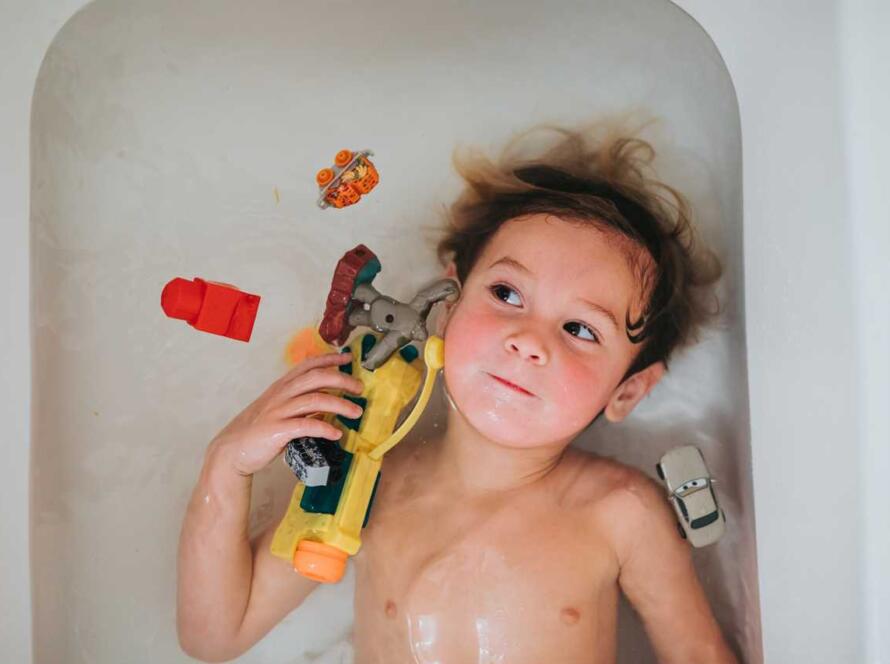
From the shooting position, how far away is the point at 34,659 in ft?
3.05

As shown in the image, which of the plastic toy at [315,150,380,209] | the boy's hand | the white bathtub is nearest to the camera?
the white bathtub

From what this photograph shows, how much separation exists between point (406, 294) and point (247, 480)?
0.33 meters

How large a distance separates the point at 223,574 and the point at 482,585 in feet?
0.92

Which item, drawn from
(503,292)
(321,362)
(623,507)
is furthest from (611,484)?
(321,362)

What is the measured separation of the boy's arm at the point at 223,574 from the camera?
2.95 feet

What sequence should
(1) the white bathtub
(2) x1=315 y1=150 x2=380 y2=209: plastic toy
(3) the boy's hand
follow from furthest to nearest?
1. (2) x1=315 y1=150 x2=380 y2=209: plastic toy
2. (3) the boy's hand
3. (1) the white bathtub

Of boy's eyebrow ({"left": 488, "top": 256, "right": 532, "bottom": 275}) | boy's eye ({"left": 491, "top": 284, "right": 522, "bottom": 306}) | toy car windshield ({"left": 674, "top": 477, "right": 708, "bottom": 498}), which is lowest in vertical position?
toy car windshield ({"left": 674, "top": 477, "right": 708, "bottom": 498})

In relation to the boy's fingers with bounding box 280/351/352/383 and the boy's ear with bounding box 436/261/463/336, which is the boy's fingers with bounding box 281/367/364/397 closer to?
the boy's fingers with bounding box 280/351/352/383

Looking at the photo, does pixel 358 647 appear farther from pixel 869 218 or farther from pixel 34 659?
pixel 869 218

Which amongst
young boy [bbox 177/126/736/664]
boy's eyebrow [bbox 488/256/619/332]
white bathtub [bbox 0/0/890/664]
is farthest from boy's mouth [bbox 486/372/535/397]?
white bathtub [bbox 0/0/890/664]

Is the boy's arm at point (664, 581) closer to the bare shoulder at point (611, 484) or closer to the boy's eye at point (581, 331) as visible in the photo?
the bare shoulder at point (611, 484)

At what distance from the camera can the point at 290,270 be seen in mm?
1121

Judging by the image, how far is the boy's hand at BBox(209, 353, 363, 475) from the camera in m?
0.86

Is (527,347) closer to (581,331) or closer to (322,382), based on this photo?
(581,331)
